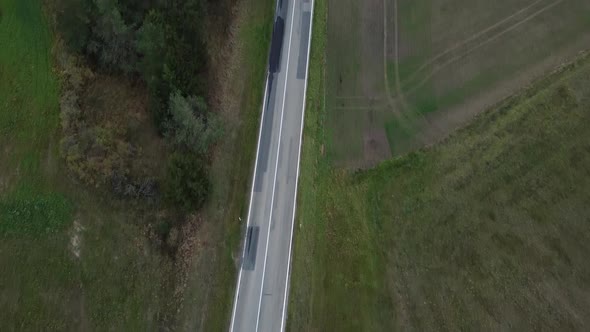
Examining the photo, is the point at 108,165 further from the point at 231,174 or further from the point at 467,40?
the point at 467,40

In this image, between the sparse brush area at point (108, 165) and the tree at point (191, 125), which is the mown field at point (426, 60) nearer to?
the sparse brush area at point (108, 165)

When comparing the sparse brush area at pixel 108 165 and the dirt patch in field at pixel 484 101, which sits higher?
the dirt patch in field at pixel 484 101

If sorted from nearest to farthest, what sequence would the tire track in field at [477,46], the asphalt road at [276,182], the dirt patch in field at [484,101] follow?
1. the asphalt road at [276,182]
2. the dirt patch in field at [484,101]
3. the tire track in field at [477,46]

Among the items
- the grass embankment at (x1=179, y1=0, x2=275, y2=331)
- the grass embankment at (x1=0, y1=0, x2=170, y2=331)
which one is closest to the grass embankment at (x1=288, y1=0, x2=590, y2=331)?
the grass embankment at (x1=179, y1=0, x2=275, y2=331)

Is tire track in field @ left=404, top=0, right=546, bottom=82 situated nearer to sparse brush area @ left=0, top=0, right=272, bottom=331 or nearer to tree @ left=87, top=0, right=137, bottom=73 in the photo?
sparse brush area @ left=0, top=0, right=272, bottom=331

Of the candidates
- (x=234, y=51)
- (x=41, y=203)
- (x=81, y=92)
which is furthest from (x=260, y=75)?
(x=41, y=203)

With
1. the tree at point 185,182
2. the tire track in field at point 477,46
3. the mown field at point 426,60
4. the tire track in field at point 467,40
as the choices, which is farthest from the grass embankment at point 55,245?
the tire track in field at point 467,40
